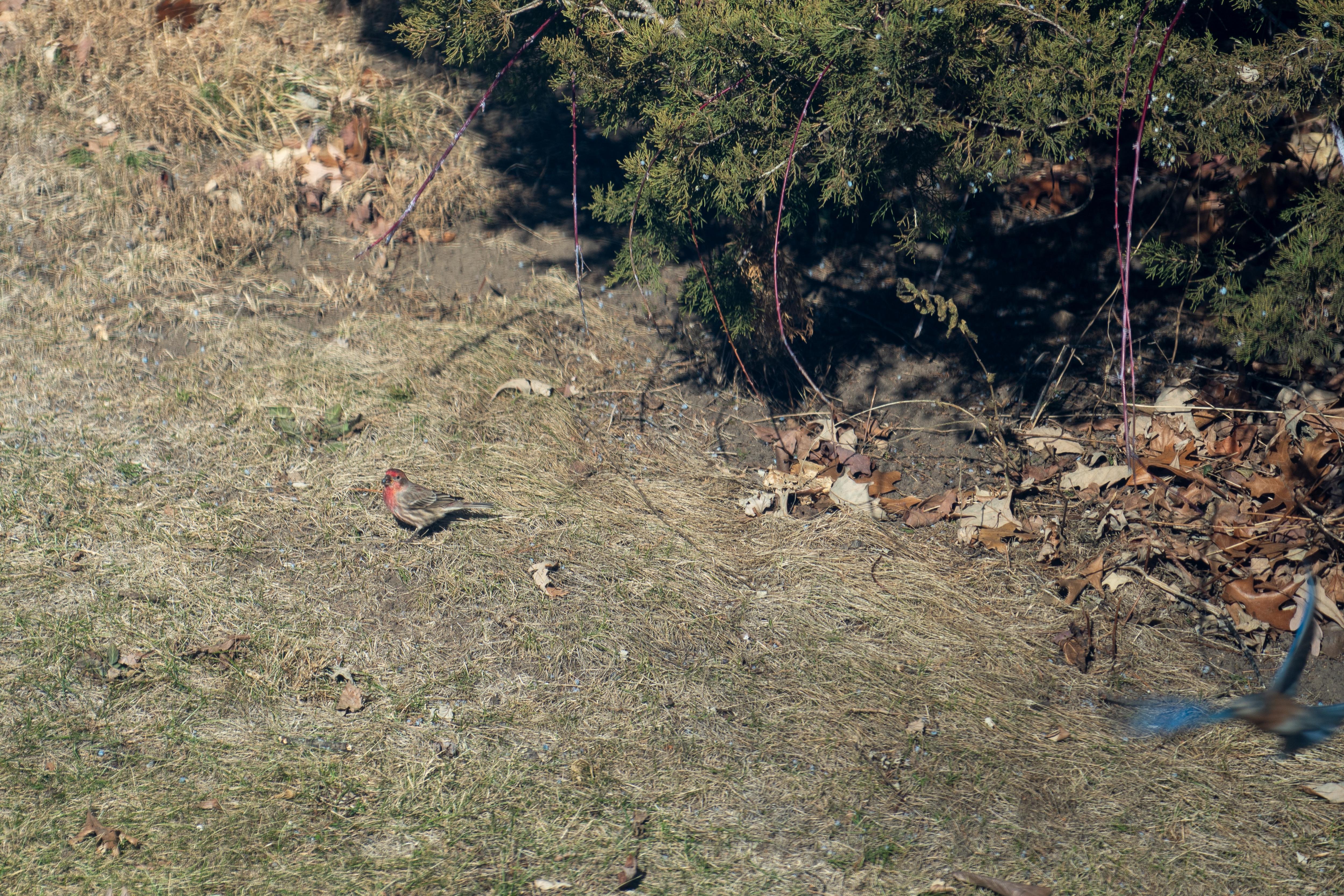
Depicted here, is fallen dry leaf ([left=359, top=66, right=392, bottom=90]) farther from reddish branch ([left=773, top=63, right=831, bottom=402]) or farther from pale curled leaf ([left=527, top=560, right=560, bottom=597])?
pale curled leaf ([left=527, top=560, right=560, bottom=597])

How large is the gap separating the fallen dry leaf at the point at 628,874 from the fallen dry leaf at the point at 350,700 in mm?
1347

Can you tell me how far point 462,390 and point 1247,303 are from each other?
4196 millimetres

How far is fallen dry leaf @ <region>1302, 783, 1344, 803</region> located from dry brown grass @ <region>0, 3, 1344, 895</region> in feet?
0.14

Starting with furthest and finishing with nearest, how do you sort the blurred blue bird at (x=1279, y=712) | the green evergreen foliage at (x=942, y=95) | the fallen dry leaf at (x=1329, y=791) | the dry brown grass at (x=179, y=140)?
the dry brown grass at (x=179, y=140) < the green evergreen foliage at (x=942, y=95) < the fallen dry leaf at (x=1329, y=791) < the blurred blue bird at (x=1279, y=712)

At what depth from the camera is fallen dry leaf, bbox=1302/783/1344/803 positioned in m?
3.58

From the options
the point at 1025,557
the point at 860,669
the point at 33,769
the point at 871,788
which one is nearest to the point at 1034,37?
the point at 1025,557

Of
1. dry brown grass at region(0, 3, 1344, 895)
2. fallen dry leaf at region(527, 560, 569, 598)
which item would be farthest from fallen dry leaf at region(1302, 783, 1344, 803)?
fallen dry leaf at region(527, 560, 569, 598)

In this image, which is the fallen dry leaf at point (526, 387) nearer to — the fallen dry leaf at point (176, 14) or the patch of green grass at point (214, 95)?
the patch of green grass at point (214, 95)

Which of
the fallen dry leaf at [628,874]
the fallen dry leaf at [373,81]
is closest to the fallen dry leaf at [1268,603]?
the fallen dry leaf at [628,874]

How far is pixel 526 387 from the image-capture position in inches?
223

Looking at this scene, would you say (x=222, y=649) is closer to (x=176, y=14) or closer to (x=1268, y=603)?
(x=1268, y=603)

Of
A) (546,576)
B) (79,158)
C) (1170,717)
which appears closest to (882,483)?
(1170,717)

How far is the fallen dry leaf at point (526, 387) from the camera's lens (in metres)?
5.64

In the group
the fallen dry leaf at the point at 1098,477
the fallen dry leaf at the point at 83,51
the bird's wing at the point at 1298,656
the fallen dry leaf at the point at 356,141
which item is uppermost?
the fallen dry leaf at the point at 83,51
